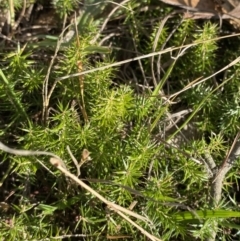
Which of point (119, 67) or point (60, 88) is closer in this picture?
point (60, 88)

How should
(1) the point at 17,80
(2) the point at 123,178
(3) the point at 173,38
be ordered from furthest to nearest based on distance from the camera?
(3) the point at 173,38 < (1) the point at 17,80 < (2) the point at 123,178

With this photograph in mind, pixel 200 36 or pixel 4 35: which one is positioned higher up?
pixel 200 36

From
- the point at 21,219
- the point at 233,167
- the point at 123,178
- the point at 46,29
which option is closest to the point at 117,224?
the point at 123,178

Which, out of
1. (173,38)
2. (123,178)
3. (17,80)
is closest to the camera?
(123,178)

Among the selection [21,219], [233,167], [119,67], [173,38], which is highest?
[173,38]

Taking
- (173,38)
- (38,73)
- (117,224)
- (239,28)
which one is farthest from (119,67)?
(117,224)

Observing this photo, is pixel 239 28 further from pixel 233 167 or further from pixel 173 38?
pixel 233 167

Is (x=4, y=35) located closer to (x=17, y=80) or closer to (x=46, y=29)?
(x=46, y=29)

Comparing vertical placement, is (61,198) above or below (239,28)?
below

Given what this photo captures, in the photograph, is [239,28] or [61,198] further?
[239,28]
